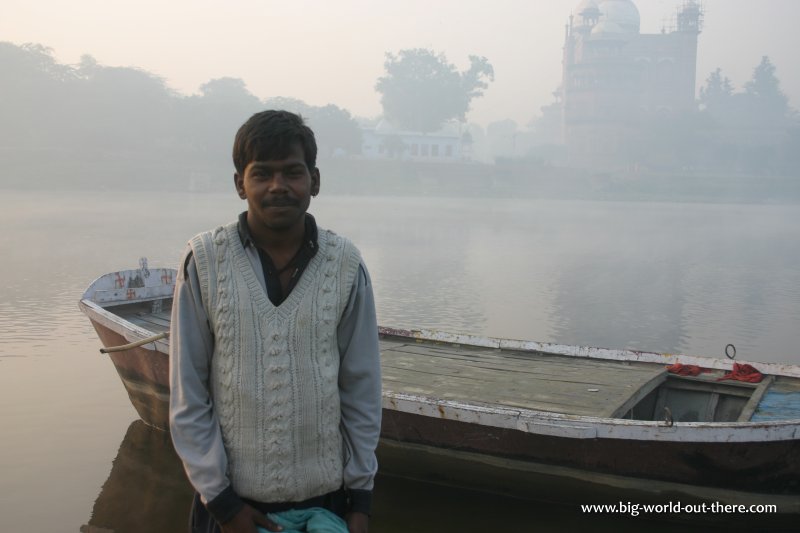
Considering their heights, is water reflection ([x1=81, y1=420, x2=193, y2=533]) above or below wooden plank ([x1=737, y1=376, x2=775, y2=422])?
below

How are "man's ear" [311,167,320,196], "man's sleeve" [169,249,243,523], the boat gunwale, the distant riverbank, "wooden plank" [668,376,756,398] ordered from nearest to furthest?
"man's sleeve" [169,249,243,523] < "man's ear" [311,167,320,196] < the boat gunwale < "wooden plank" [668,376,756,398] < the distant riverbank

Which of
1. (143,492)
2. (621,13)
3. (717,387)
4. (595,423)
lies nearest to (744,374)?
(717,387)

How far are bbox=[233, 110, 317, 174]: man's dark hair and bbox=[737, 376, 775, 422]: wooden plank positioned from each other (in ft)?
11.5

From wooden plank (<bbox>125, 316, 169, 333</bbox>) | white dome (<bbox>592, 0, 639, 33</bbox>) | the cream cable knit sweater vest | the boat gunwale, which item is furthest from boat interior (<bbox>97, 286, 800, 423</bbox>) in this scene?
white dome (<bbox>592, 0, 639, 33</bbox>)

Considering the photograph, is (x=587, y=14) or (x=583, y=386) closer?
(x=583, y=386)

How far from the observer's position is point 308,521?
5.85 feet

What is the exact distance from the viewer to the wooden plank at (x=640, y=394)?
459 centimetres

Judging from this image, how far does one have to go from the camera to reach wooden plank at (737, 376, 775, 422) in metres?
4.47

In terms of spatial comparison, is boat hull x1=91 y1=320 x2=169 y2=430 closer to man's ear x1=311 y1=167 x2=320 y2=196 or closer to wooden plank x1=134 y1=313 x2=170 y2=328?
wooden plank x1=134 y1=313 x2=170 y2=328

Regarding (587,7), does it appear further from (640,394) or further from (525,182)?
(640,394)

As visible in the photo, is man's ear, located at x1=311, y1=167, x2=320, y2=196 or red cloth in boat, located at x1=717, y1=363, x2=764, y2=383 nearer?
man's ear, located at x1=311, y1=167, x2=320, y2=196

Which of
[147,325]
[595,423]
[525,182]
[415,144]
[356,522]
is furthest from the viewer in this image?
[415,144]

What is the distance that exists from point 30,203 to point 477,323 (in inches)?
982

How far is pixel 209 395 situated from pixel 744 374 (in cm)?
431
